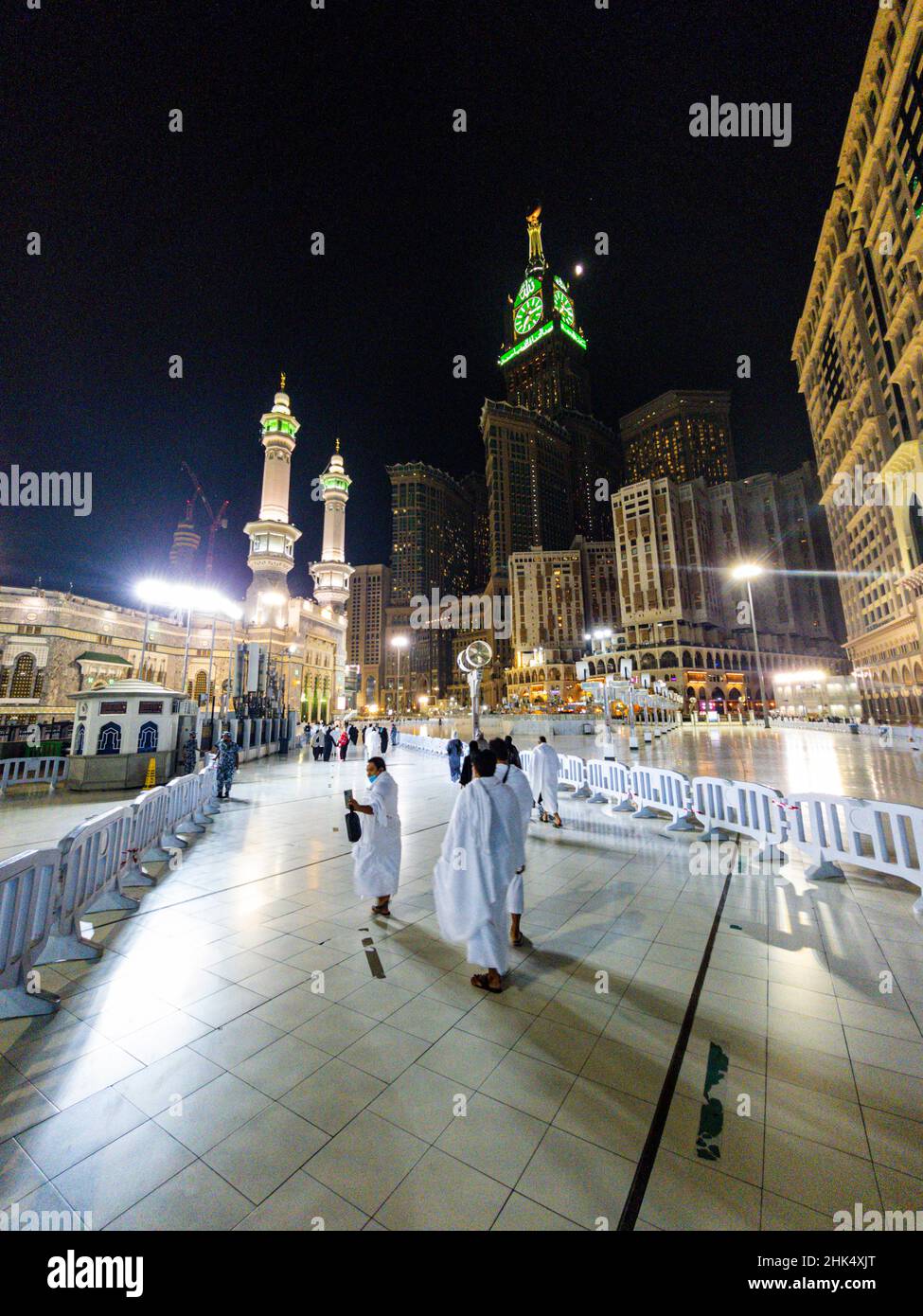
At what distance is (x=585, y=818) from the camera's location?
901 centimetres

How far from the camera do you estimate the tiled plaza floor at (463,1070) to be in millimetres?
1979

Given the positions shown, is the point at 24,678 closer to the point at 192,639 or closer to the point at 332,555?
the point at 192,639

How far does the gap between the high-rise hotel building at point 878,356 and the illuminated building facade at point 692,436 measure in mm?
64722

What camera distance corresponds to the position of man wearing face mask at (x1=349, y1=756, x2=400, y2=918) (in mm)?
4862

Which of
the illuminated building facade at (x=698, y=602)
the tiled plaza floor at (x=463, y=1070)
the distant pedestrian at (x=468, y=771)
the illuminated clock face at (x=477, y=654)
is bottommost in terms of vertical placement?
the tiled plaza floor at (x=463, y=1070)

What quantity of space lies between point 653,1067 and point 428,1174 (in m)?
1.47

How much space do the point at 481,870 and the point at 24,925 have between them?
11.2 ft

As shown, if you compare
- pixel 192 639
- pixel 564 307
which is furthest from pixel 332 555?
pixel 564 307

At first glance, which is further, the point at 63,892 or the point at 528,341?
the point at 528,341

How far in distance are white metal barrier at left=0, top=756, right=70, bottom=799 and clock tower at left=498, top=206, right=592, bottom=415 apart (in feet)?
455

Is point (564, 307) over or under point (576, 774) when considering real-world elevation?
over

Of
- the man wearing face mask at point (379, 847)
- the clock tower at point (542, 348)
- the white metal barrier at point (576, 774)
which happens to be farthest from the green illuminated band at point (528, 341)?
the man wearing face mask at point (379, 847)

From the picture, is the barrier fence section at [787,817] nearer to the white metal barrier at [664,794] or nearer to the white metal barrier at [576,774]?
the white metal barrier at [664,794]

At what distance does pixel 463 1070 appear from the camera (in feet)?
8.95
